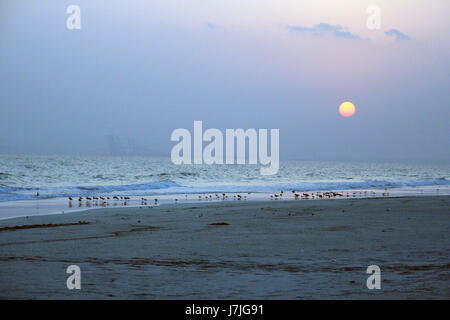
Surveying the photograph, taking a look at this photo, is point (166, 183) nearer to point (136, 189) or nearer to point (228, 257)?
point (136, 189)

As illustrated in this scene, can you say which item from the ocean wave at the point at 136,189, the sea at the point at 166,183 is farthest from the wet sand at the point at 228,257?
the ocean wave at the point at 136,189

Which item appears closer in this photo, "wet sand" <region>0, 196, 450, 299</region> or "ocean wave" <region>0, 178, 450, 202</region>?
"wet sand" <region>0, 196, 450, 299</region>

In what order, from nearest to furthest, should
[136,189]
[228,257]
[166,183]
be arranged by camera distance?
1. [228,257]
2. [136,189]
3. [166,183]

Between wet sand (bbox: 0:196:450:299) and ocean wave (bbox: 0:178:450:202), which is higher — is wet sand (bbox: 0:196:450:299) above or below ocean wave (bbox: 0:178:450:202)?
above

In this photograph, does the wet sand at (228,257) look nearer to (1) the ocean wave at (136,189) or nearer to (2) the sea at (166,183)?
(2) the sea at (166,183)

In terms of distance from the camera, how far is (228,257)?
9.23m

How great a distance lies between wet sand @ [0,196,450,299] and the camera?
22.2 ft

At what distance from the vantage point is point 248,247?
408 inches

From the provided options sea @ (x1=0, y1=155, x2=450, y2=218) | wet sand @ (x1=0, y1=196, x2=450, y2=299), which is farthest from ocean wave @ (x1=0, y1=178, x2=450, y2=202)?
wet sand @ (x1=0, y1=196, x2=450, y2=299)

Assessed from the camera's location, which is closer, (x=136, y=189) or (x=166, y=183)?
(x=136, y=189)

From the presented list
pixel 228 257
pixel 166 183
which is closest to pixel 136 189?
pixel 166 183

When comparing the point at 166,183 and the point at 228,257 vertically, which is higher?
the point at 228,257

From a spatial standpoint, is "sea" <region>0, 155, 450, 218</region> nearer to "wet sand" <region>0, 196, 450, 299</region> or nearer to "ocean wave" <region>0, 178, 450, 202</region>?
"ocean wave" <region>0, 178, 450, 202</region>
